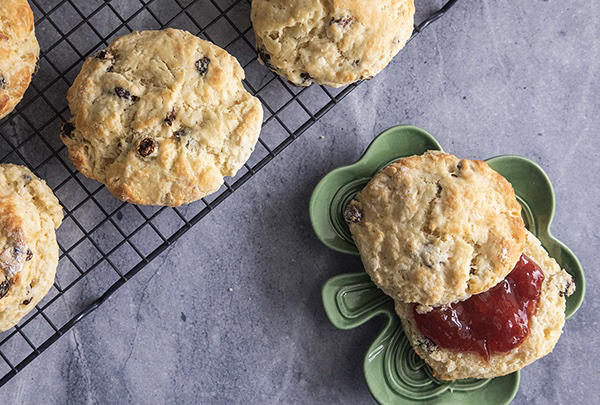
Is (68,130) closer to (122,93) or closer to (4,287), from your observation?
(122,93)

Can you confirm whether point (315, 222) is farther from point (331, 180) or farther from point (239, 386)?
point (239, 386)

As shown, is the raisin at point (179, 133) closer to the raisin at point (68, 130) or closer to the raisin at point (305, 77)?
the raisin at point (68, 130)

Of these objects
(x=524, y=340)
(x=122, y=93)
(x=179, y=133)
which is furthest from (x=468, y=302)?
(x=122, y=93)

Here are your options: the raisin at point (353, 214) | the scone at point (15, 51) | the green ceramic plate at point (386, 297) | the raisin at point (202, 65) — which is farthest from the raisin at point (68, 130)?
the raisin at point (353, 214)

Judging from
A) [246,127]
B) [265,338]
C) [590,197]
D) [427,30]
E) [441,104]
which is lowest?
[590,197]

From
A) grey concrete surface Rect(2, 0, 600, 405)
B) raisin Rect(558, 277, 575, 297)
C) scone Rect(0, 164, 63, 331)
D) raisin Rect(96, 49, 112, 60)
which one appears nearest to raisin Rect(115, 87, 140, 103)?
raisin Rect(96, 49, 112, 60)

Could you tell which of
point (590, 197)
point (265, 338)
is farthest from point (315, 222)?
point (590, 197)

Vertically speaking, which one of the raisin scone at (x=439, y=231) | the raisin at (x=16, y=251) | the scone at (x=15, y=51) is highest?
the scone at (x=15, y=51)
